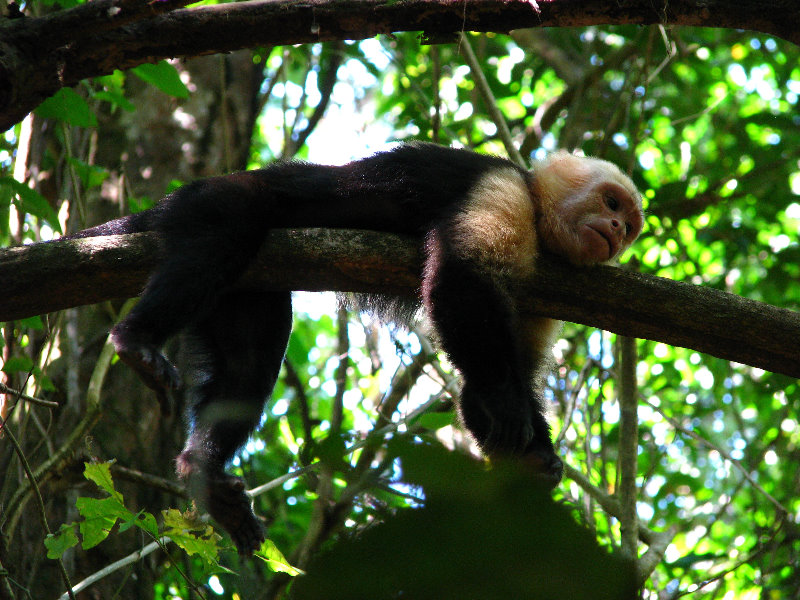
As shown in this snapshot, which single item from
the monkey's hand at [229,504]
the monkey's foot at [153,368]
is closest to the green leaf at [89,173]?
the monkey's foot at [153,368]

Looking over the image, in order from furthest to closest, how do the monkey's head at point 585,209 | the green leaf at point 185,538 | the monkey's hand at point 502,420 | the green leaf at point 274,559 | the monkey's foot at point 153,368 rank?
1. the monkey's head at point 585,209
2. the monkey's hand at point 502,420
3. the monkey's foot at point 153,368
4. the green leaf at point 274,559
5. the green leaf at point 185,538

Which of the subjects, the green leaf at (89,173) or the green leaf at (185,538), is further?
the green leaf at (89,173)

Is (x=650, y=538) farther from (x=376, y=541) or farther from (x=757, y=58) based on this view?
(x=757, y=58)

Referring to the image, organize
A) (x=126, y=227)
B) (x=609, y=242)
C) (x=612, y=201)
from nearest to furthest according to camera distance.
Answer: (x=126, y=227), (x=609, y=242), (x=612, y=201)

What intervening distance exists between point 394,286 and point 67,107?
1.82 metres

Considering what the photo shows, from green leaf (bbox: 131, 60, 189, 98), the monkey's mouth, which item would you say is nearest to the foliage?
green leaf (bbox: 131, 60, 189, 98)

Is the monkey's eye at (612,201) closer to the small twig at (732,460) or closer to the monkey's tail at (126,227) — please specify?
the small twig at (732,460)

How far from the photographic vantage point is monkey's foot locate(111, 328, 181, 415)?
3164 millimetres

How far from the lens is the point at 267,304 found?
412 centimetres

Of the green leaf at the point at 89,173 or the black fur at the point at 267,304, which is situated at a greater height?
the green leaf at the point at 89,173

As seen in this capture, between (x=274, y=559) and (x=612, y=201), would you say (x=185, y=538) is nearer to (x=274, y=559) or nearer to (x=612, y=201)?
(x=274, y=559)

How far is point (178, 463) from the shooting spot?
12.3 feet

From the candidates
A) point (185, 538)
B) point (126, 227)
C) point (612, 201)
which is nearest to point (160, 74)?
point (126, 227)

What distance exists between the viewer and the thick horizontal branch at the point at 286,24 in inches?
122
